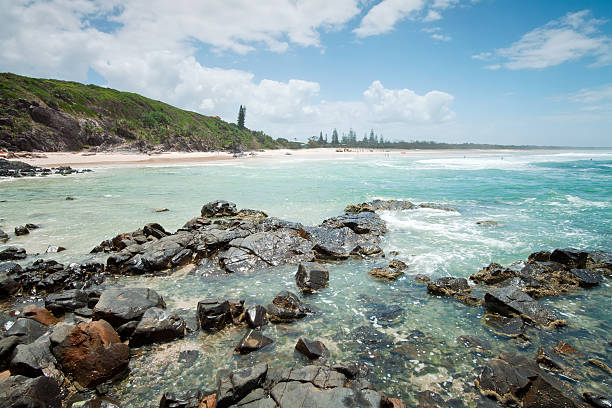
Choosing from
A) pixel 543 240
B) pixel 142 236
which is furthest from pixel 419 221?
pixel 142 236

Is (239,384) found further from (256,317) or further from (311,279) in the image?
(311,279)

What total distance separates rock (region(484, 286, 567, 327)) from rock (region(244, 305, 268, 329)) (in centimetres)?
540

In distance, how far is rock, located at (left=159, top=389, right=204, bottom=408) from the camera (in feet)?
14.8

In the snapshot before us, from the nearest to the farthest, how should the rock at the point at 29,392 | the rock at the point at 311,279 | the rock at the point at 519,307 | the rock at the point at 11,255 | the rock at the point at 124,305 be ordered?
the rock at the point at 29,392 < the rock at the point at 124,305 < the rock at the point at 519,307 < the rock at the point at 311,279 < the rock at the point at 11,255

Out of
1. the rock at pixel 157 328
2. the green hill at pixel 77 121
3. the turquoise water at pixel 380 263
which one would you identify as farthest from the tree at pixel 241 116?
the rock at pixel 157 328

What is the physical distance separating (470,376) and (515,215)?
1512cm

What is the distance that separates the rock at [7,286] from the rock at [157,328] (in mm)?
4676

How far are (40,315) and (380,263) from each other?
9.21 m

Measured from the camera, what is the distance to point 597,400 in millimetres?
4656

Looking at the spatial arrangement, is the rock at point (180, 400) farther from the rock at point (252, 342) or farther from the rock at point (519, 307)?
the rock at point (519, 307)

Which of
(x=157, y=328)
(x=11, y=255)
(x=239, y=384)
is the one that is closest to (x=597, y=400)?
(x=239, y=384)

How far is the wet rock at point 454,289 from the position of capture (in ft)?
26.1

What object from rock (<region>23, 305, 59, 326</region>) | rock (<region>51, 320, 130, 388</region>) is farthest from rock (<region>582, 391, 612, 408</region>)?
rock (<region>23, 305, 59, 326</region>)

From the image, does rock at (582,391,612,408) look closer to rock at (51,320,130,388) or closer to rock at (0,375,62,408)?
rock at (51,320,130,388)
